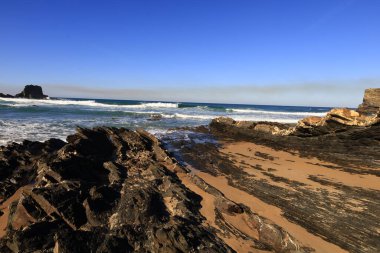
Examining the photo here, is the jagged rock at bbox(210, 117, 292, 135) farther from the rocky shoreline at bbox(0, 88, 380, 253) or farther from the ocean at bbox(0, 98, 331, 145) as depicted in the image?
the ocean at bbox(0, 98, 331, 145)

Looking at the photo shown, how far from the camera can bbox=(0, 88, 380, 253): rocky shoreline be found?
15.5 ft

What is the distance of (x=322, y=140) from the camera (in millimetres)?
11617

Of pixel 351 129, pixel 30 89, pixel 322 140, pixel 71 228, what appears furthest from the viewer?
pixel 30 89

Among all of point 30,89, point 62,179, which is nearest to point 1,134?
point 62,179

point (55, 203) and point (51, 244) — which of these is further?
point (55, 203)

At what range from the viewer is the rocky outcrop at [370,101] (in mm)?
14555

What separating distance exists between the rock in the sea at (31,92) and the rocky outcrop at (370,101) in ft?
312

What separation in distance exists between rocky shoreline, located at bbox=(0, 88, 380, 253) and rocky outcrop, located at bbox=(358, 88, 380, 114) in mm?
4481

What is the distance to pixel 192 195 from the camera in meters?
6.62

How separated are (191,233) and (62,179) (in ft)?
11.7

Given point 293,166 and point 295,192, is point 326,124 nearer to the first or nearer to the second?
point 293,166

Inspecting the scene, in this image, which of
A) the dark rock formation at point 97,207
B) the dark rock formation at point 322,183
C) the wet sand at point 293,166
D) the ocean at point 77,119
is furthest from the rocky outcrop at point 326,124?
the ocean at point 77,119

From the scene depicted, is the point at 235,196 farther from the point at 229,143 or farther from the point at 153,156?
the point at 229,143

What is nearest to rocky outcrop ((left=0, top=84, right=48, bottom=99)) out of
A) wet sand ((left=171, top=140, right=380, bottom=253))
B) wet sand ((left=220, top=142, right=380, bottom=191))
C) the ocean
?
the ocean
